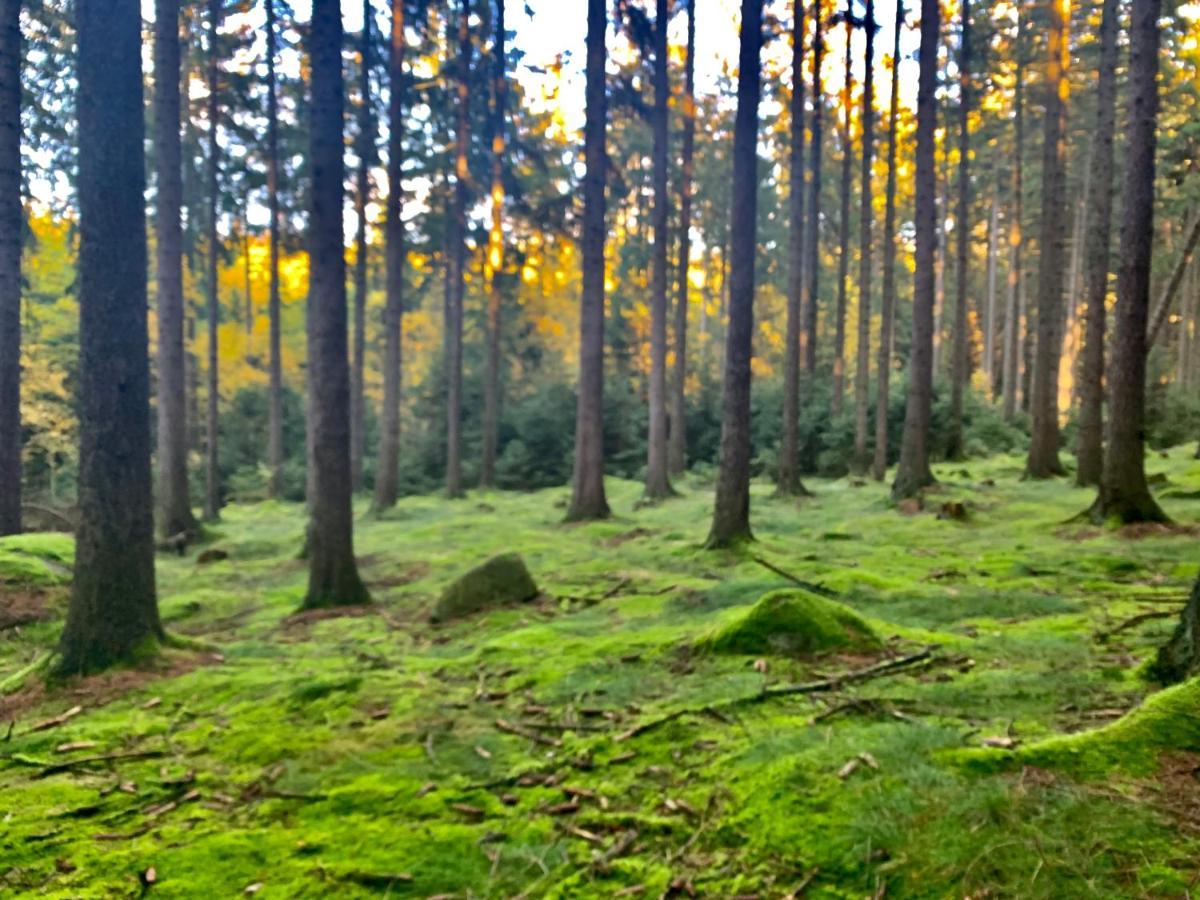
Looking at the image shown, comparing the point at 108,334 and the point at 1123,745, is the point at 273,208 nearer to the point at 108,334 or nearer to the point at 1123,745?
the point at 108,334

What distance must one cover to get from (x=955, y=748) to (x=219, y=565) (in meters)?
13.6

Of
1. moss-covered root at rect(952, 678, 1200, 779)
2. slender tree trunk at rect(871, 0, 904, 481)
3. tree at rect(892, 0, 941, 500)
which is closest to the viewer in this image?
moss-covered root at rect(952, 678, 1200, 779)

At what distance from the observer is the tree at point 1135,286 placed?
10992 mm

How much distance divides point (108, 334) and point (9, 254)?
740cm

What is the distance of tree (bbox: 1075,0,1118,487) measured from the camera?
14.1 meters

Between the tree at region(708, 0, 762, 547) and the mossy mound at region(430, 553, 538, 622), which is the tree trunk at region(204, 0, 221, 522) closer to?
the mossy mound at region(430, 553, 538, 622)

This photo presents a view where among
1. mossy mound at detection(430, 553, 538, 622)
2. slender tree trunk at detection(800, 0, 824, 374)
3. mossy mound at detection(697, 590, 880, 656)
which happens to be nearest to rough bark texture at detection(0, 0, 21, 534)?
mossy mound at detection(430, 553, 538, 622)

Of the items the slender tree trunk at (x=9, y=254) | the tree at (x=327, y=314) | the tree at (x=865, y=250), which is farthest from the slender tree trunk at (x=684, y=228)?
the slender tree trunk at (x=9, y=254)

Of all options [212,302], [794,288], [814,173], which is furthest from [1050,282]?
[212,302]

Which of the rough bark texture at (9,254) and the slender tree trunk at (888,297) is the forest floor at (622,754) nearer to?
the rough bark texture at (9,254)

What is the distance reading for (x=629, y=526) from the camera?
15.8 m

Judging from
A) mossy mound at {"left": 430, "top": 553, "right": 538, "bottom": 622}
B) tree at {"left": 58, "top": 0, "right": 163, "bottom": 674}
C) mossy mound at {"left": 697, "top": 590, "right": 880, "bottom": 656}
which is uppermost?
tree at {"left": 58, "top": 0, "right": 163, "bottom": 674}

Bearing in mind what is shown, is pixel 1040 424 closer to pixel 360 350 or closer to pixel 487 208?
pixel 487 208

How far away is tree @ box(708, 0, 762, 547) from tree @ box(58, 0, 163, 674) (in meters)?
7.15
